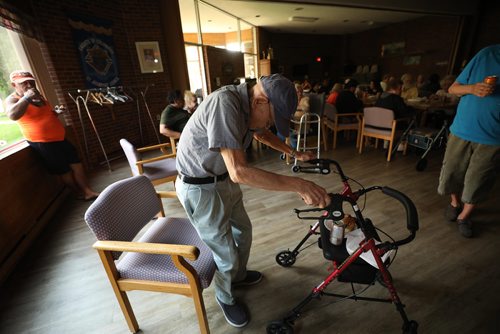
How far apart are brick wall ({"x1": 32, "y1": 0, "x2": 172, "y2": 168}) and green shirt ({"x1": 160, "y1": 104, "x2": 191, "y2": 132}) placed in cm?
180

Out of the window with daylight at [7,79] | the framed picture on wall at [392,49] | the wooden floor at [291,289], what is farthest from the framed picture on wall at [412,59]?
the window with daylight at [7,79]

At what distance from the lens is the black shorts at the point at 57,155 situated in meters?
2.63

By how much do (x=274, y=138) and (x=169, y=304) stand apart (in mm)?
1269

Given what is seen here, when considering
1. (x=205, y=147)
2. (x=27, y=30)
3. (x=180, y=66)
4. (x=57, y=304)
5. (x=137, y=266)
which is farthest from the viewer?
(x=180, y=66)

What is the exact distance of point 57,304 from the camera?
63.5 inches

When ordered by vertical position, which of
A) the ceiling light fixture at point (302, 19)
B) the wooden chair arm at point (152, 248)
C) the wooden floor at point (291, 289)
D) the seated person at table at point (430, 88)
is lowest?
the wooden floor at point (291, 289)

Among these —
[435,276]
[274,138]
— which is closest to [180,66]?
[274,138]

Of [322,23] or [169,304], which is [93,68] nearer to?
[169,304]

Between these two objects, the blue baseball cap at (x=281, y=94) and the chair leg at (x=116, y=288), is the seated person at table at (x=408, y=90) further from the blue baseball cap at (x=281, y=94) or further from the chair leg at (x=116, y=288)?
the chair leg at (x=116, y=288)

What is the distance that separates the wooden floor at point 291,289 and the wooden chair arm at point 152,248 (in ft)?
2.25

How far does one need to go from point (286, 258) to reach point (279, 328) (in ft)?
1.76

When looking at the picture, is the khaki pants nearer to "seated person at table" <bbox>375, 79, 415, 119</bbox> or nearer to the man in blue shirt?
the man in blue shirt

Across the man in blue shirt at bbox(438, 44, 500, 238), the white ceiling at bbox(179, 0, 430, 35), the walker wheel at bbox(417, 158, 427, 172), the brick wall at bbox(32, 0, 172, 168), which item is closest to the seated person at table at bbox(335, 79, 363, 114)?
the walker wheel at bbox(417, 158, 427, 172)

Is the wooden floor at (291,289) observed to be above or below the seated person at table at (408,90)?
below
